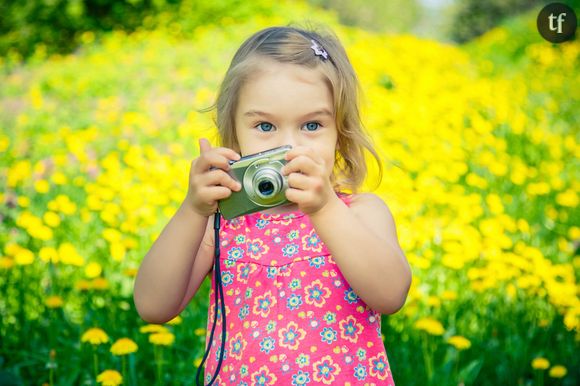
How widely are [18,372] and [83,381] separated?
0.20 meters

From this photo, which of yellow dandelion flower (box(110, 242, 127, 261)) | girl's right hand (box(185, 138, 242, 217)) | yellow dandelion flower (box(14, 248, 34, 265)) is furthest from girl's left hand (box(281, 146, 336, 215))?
yellow dandelion flower (box(110, 242, 127, 261))

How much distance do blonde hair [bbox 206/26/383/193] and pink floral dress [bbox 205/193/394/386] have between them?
23cm

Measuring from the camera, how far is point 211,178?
1260mm

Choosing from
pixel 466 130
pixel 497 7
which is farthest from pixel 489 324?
pixel 497 7

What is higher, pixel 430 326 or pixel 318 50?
pixel 318 50

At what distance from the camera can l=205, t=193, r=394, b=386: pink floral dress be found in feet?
4.34

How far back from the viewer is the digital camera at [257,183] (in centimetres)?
120

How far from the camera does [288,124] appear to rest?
133cm

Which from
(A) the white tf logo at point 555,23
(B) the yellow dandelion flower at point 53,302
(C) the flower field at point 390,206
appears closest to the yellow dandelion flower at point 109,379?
(C) the flower field at point 390,206

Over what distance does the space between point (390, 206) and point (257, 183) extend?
6.90 feet

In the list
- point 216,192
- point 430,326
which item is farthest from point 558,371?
point 216,192

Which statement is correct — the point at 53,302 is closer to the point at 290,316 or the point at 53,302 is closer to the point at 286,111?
the point at 290,316

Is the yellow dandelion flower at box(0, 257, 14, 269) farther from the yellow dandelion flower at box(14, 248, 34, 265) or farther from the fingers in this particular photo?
the fingers

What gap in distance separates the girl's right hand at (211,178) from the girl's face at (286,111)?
117 mm
